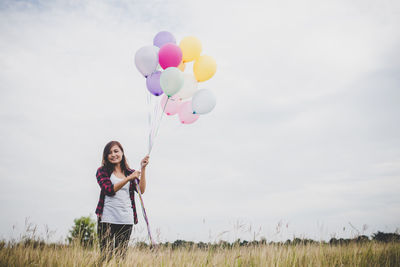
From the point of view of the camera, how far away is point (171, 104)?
4355 millimetres

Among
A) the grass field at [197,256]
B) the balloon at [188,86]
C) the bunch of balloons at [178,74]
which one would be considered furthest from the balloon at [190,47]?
the grass field at [197,256]

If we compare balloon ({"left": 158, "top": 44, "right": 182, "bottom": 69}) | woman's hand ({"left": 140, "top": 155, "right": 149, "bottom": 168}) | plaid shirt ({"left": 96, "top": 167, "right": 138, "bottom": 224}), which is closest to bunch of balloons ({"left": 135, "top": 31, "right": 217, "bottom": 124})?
balloon ({"left": 158, "top": 44, "right": 182, "bottom": 69})

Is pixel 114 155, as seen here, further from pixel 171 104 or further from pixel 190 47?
pixel 190 47

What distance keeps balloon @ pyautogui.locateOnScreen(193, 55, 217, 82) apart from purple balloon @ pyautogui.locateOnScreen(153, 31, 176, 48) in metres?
0.52

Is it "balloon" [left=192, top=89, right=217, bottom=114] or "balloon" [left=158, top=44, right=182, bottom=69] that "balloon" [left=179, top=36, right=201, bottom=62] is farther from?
Answer: "balloon" [left=192, top=89, right=217, bottom=114]

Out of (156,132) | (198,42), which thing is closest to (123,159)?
(156,132)

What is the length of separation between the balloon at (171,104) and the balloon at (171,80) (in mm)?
545

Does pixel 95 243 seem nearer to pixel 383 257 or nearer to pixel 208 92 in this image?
pixel 208 92

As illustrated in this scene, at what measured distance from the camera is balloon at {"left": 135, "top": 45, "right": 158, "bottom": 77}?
12.8 feet

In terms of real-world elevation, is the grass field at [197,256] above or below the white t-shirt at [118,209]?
below

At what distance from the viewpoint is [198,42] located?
4.33m

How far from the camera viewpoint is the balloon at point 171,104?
4336 millimetres

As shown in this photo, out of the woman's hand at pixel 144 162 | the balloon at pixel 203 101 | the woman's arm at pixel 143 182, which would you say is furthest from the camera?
the balloon at pixel 203 101

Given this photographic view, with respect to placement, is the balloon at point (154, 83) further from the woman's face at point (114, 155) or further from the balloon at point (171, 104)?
the woman's face at point (114, 155)
